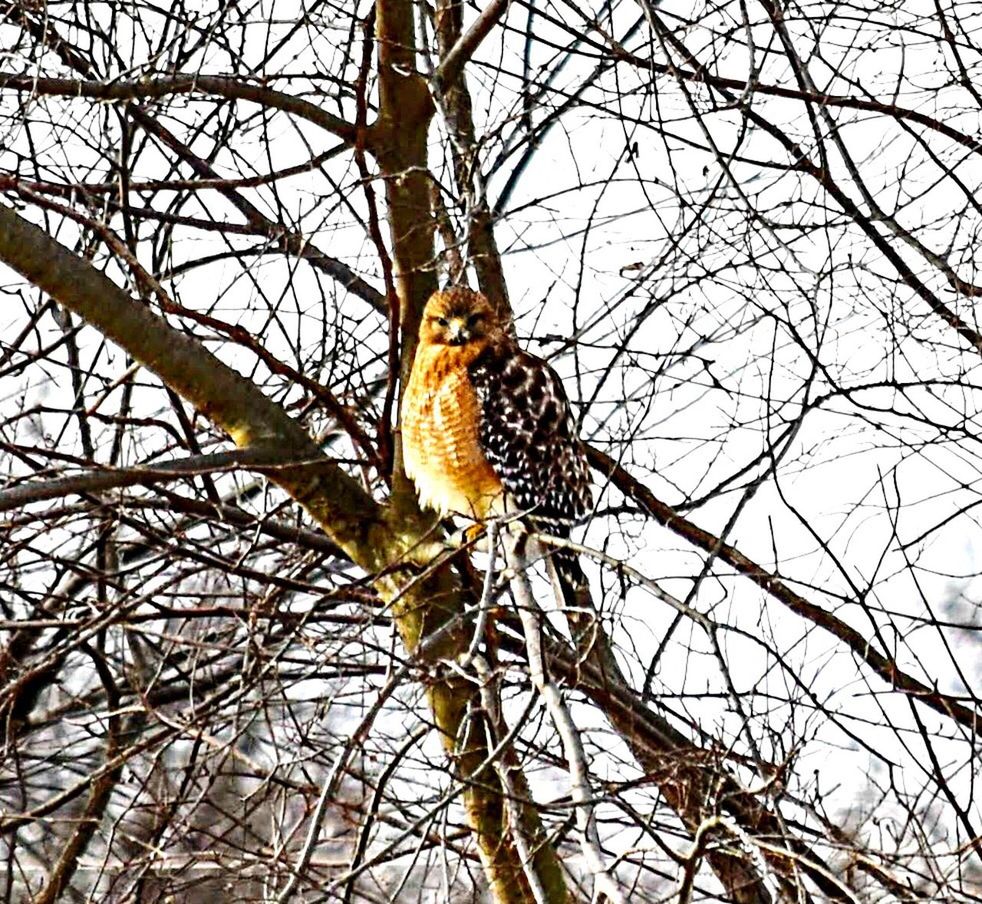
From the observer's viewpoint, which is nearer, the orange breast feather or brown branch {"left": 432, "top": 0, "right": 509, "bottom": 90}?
brown branch {"left": 432, "top": 0, "right": 509, "bottom": 90}

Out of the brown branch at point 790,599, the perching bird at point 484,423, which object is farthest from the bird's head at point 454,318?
the brown branch at point 790,599

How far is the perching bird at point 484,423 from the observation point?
5.32m

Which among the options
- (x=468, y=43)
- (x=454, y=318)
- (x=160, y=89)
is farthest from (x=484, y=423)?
(x=160, y=89)

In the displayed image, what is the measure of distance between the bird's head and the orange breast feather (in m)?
0.06

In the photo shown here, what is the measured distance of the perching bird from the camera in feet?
17.5

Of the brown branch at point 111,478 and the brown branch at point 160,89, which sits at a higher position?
the brown branch at point 160,89

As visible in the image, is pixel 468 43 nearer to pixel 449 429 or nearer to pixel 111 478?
pixel 449 429

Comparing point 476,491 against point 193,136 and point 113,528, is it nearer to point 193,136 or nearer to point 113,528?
point 113,528

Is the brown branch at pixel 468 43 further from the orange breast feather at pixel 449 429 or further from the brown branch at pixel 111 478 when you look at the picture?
the brown branch at pixel 111 478

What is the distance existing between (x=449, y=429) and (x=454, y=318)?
37cm

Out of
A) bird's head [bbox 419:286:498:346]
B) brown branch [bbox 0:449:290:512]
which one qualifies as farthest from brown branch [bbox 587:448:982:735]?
brown branch [bbox 0:449:290:512]

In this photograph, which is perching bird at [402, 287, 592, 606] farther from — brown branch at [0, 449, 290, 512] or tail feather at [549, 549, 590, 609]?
brown branch at [0, 449, 290, 512]

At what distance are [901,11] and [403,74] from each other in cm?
166

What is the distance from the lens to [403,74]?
505cm
